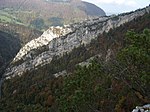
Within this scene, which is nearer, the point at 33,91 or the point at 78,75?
the point at 78,75

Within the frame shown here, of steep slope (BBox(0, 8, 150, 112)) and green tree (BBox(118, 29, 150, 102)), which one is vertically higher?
green tree (BBox(118, 29, 150, 102))

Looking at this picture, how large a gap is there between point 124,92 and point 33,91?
104690mm

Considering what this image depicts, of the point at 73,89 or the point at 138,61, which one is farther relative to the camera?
the point at 73,89

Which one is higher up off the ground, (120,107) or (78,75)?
(78,75)

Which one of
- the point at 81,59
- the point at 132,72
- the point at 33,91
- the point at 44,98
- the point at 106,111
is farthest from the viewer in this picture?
the point at 81,59

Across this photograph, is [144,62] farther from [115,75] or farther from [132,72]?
[115,75]

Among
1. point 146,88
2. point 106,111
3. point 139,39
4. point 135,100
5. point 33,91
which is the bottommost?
point 33,91

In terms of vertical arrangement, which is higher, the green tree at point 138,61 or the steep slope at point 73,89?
the green tree at point 138,61

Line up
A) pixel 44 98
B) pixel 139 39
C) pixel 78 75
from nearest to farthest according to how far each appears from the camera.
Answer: pixel 139 39 → pixel 78 75 → pixel 44 98

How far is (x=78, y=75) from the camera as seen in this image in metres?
49.9

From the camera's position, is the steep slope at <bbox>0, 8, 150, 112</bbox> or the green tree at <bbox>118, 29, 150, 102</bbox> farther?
the steep slope at <bbox>0, 8, 150, 112</bbox>

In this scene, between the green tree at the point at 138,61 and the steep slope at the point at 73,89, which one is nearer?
the green tree at the point at 138,61

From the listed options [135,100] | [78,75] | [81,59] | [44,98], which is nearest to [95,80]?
[78,75]

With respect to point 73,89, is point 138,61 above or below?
above
